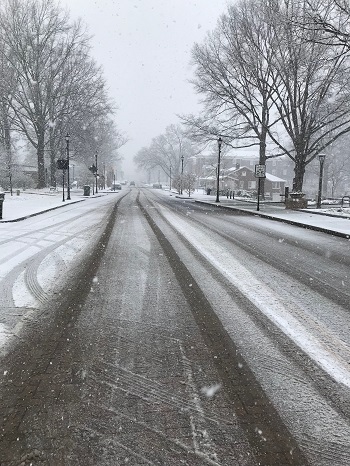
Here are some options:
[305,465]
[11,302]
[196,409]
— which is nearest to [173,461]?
[196,409]

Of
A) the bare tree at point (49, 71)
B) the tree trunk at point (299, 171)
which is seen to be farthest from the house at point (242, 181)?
the tree trunk at point (299, 171)

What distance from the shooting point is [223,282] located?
5688 mm

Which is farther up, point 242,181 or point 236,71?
point 236,71

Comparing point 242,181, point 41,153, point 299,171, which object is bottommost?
point 299,171

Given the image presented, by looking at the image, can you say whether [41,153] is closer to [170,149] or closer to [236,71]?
[236,71]

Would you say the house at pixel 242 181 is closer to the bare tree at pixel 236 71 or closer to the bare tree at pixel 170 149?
the bare tree at pixel 170 149

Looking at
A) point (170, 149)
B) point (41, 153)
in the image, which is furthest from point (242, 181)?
point (41, 153)

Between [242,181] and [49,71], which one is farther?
[242,181]

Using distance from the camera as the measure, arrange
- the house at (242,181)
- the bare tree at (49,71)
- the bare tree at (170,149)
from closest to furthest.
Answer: the bare tree at (49,71), the house at (242,181), the bare tree at (170,149)

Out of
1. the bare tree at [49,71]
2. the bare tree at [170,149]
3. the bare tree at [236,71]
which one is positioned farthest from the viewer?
the bare tree at [170,149]

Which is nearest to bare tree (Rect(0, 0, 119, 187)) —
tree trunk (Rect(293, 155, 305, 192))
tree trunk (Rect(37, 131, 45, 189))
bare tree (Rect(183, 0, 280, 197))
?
tree trunk (Rect(37, 131, 45, 189))

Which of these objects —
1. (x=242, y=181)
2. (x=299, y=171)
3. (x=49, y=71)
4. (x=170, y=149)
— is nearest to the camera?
(x=299, y=171)

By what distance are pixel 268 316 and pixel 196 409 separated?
78.7 inches

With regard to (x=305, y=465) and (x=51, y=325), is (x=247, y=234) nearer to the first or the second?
(x=51, y=325)
